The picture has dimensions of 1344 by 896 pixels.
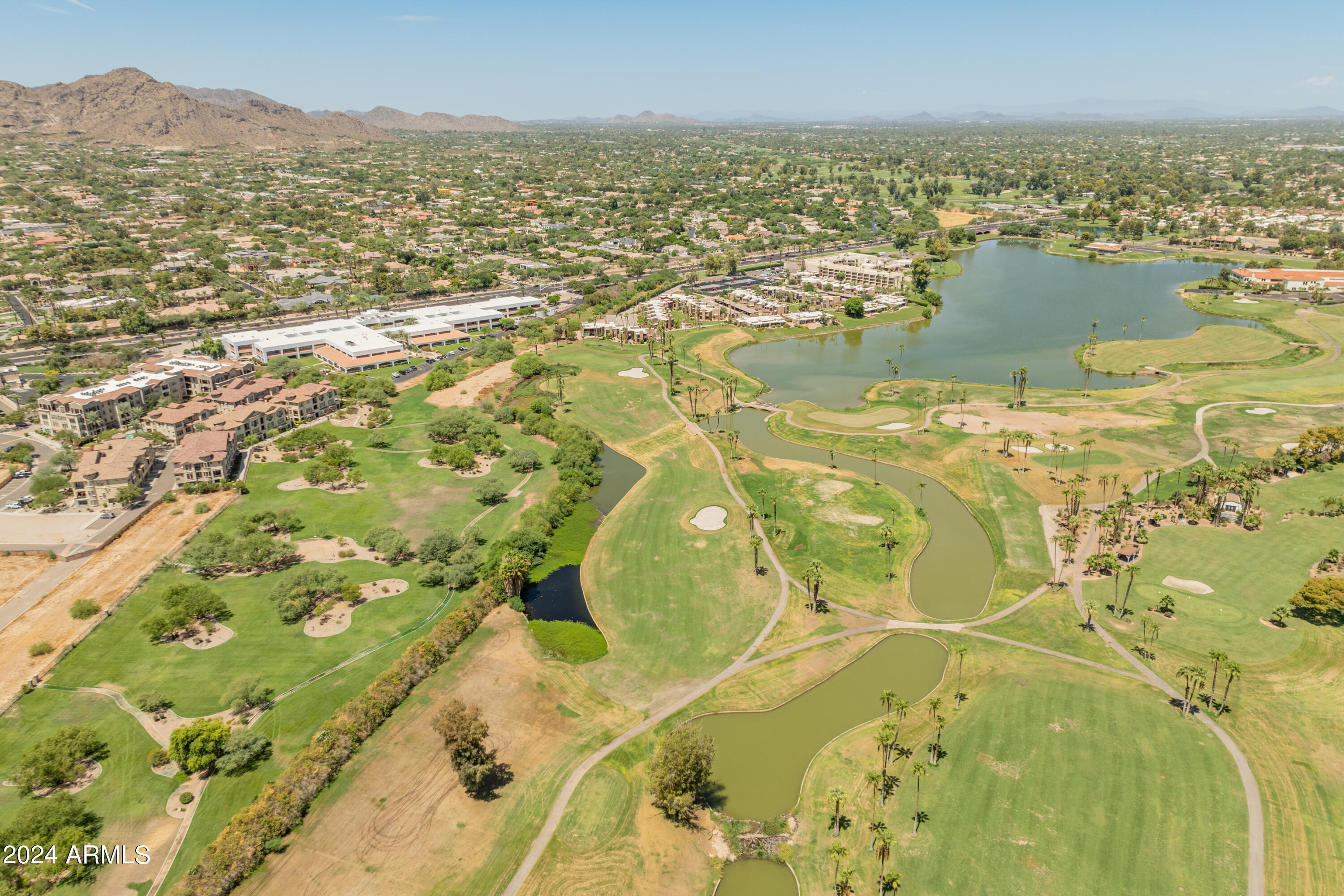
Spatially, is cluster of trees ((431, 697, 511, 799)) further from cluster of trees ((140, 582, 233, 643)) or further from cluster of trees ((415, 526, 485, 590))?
cluster of trees ((140, 582, 233, 643))

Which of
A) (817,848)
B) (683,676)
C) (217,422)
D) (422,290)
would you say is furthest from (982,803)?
(422,290)

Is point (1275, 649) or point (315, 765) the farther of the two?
point (1275, 649)

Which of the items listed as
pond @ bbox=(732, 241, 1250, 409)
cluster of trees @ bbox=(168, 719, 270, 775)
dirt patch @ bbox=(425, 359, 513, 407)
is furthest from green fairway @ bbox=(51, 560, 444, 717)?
pond @ bbox=(732, 241, 1250, 409)

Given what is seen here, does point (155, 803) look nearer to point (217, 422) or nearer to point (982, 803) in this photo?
point (982, 803)

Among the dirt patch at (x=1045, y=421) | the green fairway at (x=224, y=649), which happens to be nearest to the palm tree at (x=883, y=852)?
the green fairway at (x=224, y=649)

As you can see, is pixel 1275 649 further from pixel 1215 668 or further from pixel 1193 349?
pixel 1193 349

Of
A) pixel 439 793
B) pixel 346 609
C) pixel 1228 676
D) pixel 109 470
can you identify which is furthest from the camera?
pixel 109 470

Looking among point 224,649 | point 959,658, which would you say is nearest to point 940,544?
point 959,658
